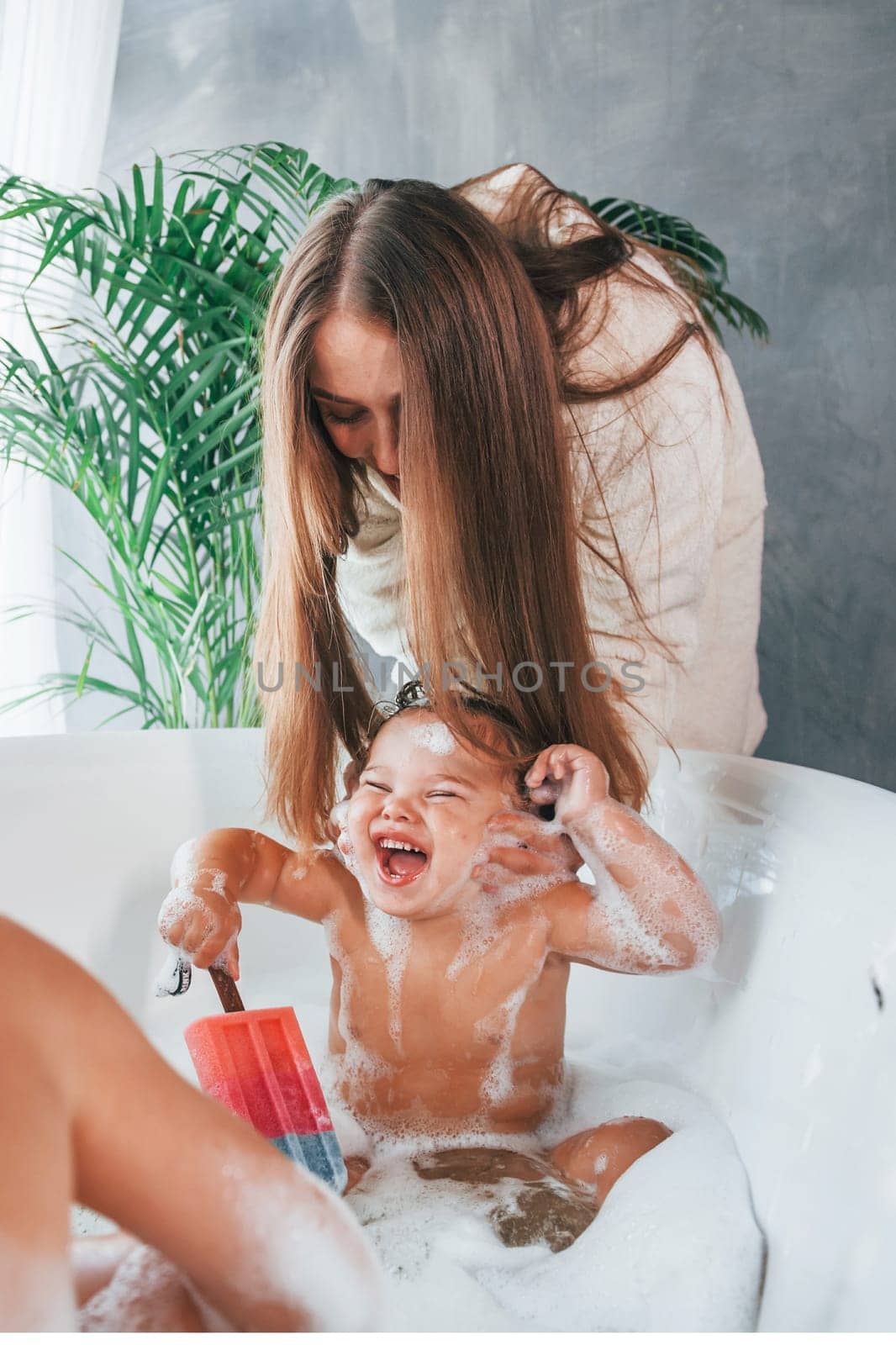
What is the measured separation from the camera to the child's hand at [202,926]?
35.4 inches

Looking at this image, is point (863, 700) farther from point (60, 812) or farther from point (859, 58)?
point (60, 812)

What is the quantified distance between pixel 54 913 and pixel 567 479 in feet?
2.24

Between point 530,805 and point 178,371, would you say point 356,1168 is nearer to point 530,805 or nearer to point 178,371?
point 530,805

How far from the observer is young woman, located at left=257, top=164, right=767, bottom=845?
0.91 meters

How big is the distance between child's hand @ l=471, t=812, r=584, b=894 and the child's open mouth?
0.16ft

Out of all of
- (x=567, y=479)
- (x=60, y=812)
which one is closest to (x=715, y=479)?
(x=567, y=479)

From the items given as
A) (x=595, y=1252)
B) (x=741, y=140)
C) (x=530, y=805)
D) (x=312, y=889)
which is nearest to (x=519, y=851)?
(x=530, y=805)

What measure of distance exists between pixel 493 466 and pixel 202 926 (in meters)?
0.43

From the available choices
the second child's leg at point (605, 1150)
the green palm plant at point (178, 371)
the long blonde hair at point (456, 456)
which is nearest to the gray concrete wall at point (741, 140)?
the green palm plant at point (178, 371)

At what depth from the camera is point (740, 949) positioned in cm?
96

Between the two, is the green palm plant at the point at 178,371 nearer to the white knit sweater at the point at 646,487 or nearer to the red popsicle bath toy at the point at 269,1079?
the white knit sweater at the point at 646,487

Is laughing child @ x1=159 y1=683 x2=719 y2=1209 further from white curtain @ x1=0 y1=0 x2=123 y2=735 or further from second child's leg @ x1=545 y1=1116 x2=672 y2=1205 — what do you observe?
white curtain @ x1=0 y1=0 x2=123 y2=735

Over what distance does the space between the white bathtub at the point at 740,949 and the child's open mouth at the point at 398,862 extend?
0.67ft

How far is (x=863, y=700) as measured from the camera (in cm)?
196
